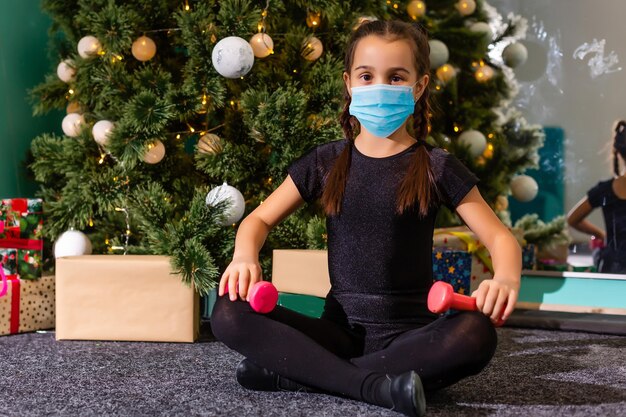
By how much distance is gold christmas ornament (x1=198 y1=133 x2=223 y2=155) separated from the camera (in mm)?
1660

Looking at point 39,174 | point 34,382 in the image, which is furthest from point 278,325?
point 39,174

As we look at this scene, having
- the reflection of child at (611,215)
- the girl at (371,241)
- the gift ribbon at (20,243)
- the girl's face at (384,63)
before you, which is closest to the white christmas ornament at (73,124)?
the gift ribbon at (20,243)

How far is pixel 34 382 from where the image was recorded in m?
1.20

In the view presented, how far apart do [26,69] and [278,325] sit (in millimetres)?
1251

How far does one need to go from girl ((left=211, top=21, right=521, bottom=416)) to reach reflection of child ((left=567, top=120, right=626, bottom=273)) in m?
0.88

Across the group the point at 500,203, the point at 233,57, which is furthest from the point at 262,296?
the point at 500,203

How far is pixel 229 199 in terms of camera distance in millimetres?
Answer: 1588

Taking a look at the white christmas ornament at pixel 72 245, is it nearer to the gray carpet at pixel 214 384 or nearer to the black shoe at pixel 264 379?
the gray carpet at pixel 214 384

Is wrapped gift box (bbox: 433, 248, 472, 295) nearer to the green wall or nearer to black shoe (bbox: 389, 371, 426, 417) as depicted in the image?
black shoe (bbox: 389, 371, 426, 417)

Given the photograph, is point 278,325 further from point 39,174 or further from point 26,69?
point 26,69

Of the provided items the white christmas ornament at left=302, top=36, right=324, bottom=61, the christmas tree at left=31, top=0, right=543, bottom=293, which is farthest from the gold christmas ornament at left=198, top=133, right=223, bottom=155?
the white christmas ornament at left=302, top=36, right=324, bottom=61

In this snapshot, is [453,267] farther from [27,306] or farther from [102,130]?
[27,306]

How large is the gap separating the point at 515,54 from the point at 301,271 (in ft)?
2.99

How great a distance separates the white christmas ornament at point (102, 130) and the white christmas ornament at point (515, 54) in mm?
1055
